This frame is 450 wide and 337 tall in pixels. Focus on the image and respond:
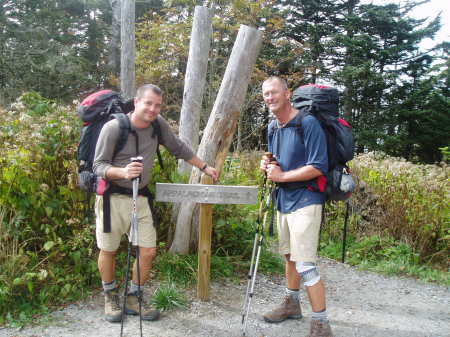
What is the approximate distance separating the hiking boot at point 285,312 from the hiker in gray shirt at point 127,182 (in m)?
1.08

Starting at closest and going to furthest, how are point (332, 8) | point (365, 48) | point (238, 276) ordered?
point (238, 276) → point (365, 48) → point (332, 8)

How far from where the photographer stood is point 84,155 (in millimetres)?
3137

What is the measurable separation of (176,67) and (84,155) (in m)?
11.2

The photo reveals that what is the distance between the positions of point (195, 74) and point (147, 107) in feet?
5.94

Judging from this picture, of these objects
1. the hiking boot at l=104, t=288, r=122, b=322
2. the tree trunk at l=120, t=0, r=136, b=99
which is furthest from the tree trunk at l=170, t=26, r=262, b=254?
the tree trunk at l=120, t=0, r=136, b=99

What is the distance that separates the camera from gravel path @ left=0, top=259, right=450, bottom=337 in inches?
127

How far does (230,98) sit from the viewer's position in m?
3.94

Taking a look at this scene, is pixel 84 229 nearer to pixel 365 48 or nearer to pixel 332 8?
pixel 365 48

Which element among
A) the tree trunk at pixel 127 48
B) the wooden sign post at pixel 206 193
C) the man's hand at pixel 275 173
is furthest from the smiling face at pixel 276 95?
the tree trunk at pixel 127 48

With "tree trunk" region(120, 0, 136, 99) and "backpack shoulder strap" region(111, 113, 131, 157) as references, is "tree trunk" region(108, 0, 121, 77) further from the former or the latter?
"backpack shoulder strap" region(111, 113, 131, 157)

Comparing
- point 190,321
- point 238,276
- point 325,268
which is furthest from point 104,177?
point 325,268

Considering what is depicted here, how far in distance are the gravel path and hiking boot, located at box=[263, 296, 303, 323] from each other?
0.18ft

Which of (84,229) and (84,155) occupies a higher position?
(84,155)

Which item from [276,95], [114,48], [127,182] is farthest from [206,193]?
[114,48]
